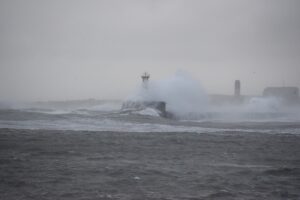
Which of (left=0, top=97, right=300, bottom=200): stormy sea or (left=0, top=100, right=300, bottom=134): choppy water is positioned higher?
(left=0, top=100, right=300, bottom=134): choppy water

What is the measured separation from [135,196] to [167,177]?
1351 mm

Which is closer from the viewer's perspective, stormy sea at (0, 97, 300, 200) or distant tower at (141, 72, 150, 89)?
stormy sea at (0, 97, 300, 200)

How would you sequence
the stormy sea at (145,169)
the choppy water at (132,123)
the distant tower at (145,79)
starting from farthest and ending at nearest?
the distant tower at (145,79) < the choppy water at (132,123) < the stormy sea at (145,169)

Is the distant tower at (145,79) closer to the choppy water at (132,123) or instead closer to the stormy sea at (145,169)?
the choppy water at (132,123)

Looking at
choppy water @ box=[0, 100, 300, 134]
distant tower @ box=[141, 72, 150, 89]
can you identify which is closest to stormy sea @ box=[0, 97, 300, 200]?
choppy water @ box=[0, 100, 300, 134]

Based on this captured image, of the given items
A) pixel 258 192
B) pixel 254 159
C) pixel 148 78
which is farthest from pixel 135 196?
pixel 148 78

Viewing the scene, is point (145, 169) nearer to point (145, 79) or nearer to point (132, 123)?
point (132, 123)

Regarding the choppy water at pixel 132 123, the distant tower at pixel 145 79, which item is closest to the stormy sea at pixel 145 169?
the choppy water at pixel 132 123

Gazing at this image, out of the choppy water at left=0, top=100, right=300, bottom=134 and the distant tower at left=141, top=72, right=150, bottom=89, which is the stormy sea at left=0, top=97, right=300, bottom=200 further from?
the distant tower at left=141, top=72, right=150, bottom=89

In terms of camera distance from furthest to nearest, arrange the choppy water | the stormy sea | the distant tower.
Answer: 1. the distant tower
2. the choppy water
3. the stormy sea

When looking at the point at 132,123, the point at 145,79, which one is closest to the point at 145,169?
the point at 132,123

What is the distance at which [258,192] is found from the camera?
529 centimetres

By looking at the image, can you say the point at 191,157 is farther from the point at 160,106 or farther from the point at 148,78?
the point at 148,78

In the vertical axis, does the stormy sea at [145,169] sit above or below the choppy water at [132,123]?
below
